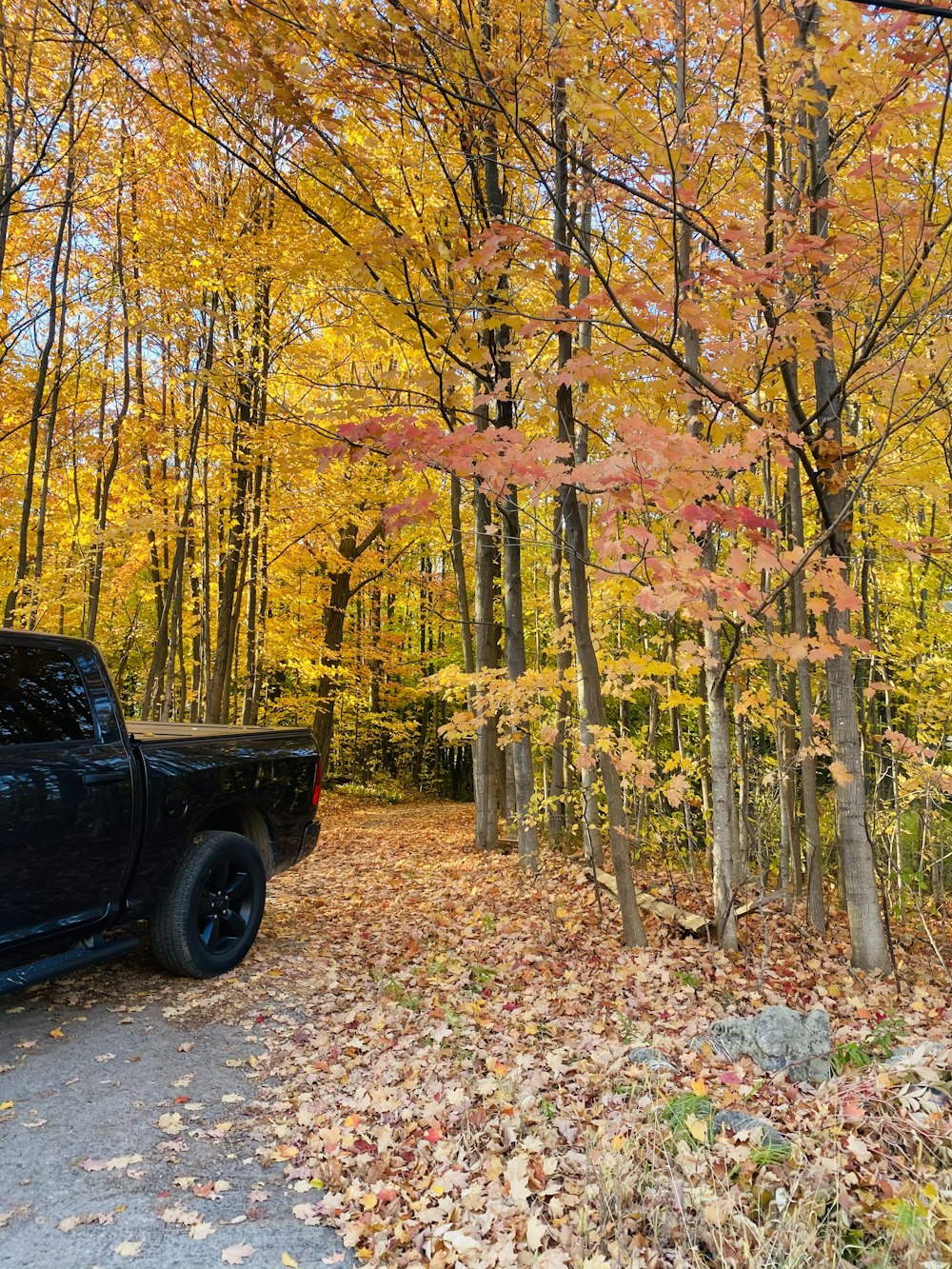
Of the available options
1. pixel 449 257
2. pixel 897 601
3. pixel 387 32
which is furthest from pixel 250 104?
pixel 897 601

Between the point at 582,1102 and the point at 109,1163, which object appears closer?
the point at 109,1163

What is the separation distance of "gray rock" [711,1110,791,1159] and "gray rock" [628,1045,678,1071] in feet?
1.48

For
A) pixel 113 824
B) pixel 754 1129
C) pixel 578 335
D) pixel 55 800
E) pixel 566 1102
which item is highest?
pixel 578 335

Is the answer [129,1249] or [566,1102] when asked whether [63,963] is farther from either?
[566,1102]

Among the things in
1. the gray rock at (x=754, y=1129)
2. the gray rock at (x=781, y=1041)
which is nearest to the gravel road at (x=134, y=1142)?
the gray rock at (x=754, y=1129)

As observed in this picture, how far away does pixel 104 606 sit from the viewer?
17.7 metres

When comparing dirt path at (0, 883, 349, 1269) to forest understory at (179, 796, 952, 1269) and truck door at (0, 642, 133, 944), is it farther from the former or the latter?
truck door at (0, 642, 133, 944)

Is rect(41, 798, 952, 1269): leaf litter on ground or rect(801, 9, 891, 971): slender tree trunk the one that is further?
rect(801, 9, 891, 971): slender tree trunk

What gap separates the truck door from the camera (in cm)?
335

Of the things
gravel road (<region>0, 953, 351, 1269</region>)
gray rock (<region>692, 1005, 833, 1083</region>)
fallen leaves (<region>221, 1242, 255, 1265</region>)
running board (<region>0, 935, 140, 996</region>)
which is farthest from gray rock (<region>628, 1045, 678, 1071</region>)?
running board (<region>0, 935, 140, 996</region>)

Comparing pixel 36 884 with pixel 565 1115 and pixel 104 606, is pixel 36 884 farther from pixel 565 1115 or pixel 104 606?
pixel 104 606

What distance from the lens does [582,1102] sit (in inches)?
125

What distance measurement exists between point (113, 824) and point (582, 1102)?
A: 2556mm

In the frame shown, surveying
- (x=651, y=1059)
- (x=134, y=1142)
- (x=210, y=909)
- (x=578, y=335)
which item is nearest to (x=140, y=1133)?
(x=134, y=1142)
